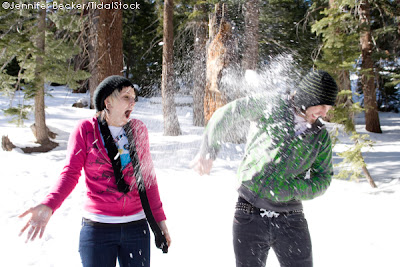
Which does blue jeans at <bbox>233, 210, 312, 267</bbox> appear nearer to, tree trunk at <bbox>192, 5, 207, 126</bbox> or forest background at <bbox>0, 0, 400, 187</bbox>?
forest background at <bbox>0, 0, 400, 187</bbox>

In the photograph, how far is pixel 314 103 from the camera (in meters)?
2.20

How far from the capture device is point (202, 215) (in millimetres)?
5562

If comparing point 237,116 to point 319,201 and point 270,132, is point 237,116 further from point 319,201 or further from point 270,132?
point 319,201

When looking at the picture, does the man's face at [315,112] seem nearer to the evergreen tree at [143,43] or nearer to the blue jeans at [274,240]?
the blue jeans at [274,240]

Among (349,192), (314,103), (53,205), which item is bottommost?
(349,192)

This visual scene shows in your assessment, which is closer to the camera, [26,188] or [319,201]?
[319,201]

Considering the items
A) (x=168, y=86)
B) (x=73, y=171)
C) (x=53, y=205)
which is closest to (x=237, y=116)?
(x=73, y=171)

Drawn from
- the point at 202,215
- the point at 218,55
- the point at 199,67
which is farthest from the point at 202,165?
the point at 199,67

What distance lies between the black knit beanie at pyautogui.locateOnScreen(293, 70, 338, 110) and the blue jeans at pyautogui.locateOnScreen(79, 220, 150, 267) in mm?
1472

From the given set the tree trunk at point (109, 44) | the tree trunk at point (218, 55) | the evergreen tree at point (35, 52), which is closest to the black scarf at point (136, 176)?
the tree trunk at point (218, 55)

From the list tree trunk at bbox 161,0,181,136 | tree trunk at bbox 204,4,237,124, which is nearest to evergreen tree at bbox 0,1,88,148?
tree trunk at bbox 161,0,181,136

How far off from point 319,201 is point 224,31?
444 cm

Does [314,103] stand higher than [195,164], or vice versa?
[314,103]

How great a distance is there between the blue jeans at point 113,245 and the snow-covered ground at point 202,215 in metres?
0.82
